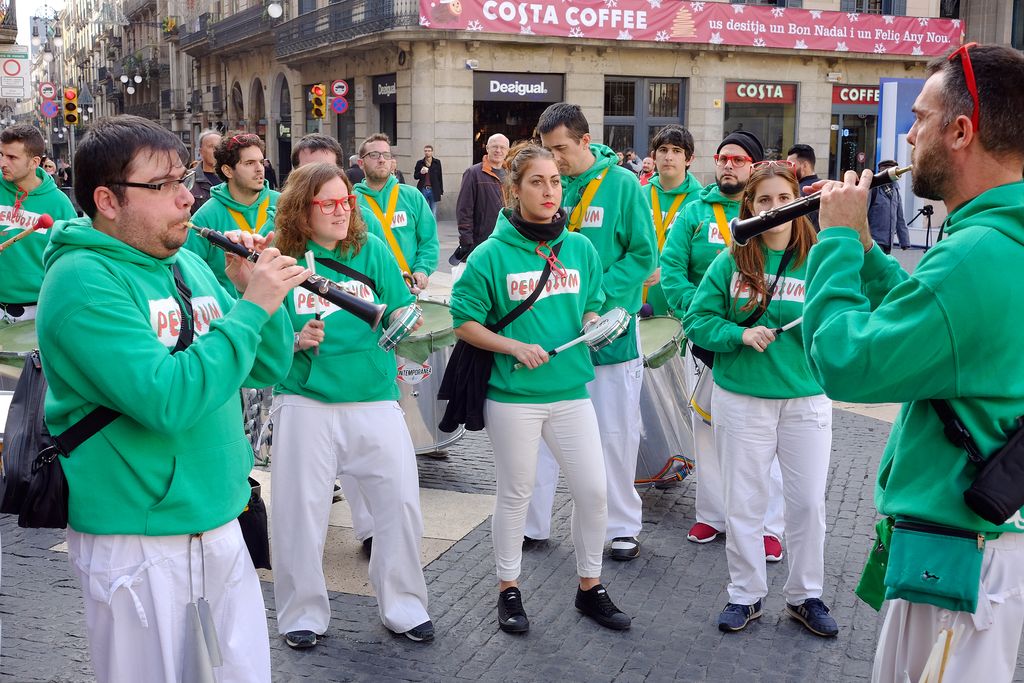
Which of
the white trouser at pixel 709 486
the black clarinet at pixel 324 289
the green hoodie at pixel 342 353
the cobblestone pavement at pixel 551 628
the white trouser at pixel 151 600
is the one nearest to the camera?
the white trouser at pixel 151 600

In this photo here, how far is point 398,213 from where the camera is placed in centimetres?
772

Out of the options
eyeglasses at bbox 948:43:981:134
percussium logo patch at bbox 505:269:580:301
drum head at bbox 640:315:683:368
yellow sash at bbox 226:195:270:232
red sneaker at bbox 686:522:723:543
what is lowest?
red sneaker at bbox 686:522:723:543

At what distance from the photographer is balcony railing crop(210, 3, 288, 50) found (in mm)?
36109

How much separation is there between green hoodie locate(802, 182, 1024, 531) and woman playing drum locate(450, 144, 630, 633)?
76.0 inches

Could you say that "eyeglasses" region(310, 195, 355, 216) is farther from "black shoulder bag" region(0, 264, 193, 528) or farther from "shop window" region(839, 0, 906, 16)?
"shop window" region(839, 0, 906, 16)

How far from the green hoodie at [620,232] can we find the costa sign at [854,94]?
92.2 feet

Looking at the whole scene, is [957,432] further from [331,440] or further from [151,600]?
[331,440]

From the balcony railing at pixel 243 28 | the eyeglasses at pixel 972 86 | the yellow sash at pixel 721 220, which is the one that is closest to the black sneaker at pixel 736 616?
the yellow sash at pixel 721 220

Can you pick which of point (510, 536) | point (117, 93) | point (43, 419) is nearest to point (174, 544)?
point (43, 419)

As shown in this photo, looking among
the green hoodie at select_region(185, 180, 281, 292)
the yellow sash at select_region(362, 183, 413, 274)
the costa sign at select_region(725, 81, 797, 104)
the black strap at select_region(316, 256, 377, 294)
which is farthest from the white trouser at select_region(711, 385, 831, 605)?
the costa sign at select_region(725, 81, 797, 104)

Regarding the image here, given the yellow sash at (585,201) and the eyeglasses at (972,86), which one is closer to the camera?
the eyeglasses at (972,86)

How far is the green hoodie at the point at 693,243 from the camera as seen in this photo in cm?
543

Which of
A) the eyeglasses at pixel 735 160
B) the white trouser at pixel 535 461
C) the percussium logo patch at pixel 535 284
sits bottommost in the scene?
the white trouser at pixel 535 461

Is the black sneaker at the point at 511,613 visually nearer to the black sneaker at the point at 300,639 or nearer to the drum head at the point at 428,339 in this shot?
the black sneaker at the point at 300,639
